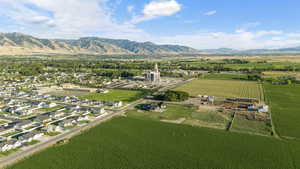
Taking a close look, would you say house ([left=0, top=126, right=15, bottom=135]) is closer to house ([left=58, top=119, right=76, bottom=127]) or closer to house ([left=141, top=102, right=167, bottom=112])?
house ([left=58, top=119, right=76, bottom=127])

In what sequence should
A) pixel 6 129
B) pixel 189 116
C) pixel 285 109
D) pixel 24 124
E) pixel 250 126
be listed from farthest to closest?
pixel 285 109, pixel 189 116, pixel 24 124, pixel 250 126, pixel 6 129

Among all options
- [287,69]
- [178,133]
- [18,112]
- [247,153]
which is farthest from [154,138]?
[287,69]

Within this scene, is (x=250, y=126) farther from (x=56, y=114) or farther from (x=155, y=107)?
(x=56, y=114)

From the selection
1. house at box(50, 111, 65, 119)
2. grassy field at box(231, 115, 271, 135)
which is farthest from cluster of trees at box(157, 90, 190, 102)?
house at box(50, 111, 65, 119)

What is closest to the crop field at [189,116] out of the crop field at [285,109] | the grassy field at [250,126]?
the grassy field at [250,126]

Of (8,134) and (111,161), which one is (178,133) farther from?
(8,134)

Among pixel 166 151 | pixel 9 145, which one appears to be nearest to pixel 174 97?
pixel 166 151

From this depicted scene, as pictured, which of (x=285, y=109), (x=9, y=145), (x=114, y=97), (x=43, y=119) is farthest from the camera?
(x=114, y=97)
